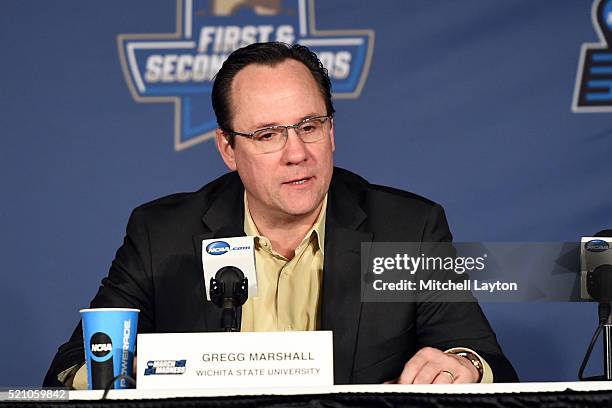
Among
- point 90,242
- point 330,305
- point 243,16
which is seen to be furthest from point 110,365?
point 243,16

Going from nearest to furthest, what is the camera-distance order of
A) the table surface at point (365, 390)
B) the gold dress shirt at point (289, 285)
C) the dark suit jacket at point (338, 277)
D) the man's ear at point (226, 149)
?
the table surface at point (365, 390) → the dark suit jacket at point (338, 277) → the gold dress shirt at point (289, 285) → the man's ear at point (226, 149)

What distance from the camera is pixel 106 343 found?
167cm

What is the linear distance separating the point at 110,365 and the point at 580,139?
80.2 inches

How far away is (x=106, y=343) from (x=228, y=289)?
248 millimetres

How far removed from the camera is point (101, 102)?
319 cm

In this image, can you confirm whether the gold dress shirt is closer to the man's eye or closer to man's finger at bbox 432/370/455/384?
the man's eye

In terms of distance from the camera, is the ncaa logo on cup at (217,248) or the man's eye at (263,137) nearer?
the ncaa logo on cup at (217,248)

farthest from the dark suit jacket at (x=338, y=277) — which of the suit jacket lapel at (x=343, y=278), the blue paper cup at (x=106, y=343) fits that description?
the blue paper cup at (x=106, y=343)

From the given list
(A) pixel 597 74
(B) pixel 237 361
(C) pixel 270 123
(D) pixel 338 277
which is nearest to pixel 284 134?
(C) pixel 270 123

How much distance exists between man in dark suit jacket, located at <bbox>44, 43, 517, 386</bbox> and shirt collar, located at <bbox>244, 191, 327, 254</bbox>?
0.01 metres

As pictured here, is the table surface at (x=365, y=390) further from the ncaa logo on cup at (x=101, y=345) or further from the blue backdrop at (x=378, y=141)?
the blue backdrop at (x=378, y=141)

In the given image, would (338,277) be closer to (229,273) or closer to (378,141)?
(229,273)

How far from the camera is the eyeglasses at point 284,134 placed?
2273mm

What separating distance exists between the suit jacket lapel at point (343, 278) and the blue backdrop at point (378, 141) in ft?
2.44
